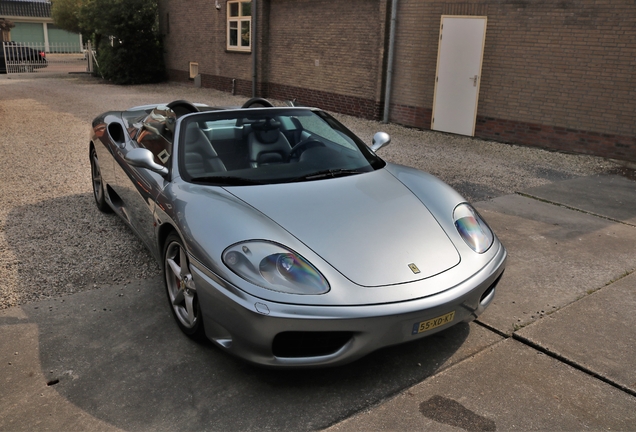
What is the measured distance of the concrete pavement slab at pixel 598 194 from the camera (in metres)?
6.39

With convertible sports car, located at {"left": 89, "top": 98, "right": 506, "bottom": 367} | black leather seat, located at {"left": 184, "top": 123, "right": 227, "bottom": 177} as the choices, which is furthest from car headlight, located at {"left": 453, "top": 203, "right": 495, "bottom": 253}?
black leather seat, located at {"left": 184, "top": 123, "right": 227, "bottom": 177}

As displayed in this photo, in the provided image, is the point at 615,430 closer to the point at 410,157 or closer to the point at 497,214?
the point at 497,214

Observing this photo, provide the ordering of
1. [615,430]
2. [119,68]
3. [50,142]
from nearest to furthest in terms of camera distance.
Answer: [615,430] < [50,142] < [119,68]

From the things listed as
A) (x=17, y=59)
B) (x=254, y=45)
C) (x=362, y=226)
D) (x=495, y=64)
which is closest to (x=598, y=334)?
(x=362, y=226)

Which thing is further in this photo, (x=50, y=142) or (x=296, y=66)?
(x=296, y=66)

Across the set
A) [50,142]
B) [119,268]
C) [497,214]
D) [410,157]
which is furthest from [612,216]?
[50,142]

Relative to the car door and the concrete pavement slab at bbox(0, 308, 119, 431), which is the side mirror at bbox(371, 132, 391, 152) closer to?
the car door

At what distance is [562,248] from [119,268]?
3806mm

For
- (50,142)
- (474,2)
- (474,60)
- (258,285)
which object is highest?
(474,2)

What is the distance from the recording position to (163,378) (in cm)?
299

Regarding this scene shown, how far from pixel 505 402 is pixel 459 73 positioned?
9.40m

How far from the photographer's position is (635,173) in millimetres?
8461

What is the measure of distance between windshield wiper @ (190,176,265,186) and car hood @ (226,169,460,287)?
0.28 ft

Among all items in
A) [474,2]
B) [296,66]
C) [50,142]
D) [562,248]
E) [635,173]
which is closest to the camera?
[562,248]
